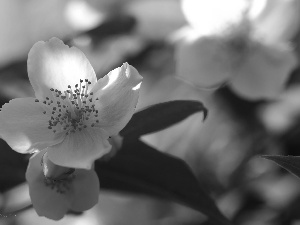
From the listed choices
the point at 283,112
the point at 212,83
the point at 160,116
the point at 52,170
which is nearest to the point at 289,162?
the point at 160,116

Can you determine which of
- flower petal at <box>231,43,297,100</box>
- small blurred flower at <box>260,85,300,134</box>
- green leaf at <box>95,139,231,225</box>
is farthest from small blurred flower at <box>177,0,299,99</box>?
green leaf at <box>95,139,231,225</box>

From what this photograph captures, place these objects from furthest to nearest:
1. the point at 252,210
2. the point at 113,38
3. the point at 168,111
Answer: the point at 113,38 < the point at 252,210 < the point at 168,111

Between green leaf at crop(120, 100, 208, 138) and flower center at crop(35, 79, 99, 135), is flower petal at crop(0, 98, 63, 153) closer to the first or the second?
flower center at crop(35, 79, 99, 135)

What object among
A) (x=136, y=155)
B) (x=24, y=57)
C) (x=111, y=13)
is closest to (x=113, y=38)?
(x=111, y=13)

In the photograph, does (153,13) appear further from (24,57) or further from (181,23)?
(24,57)

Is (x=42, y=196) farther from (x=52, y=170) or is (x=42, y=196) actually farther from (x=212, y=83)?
(x=212, y=83)
